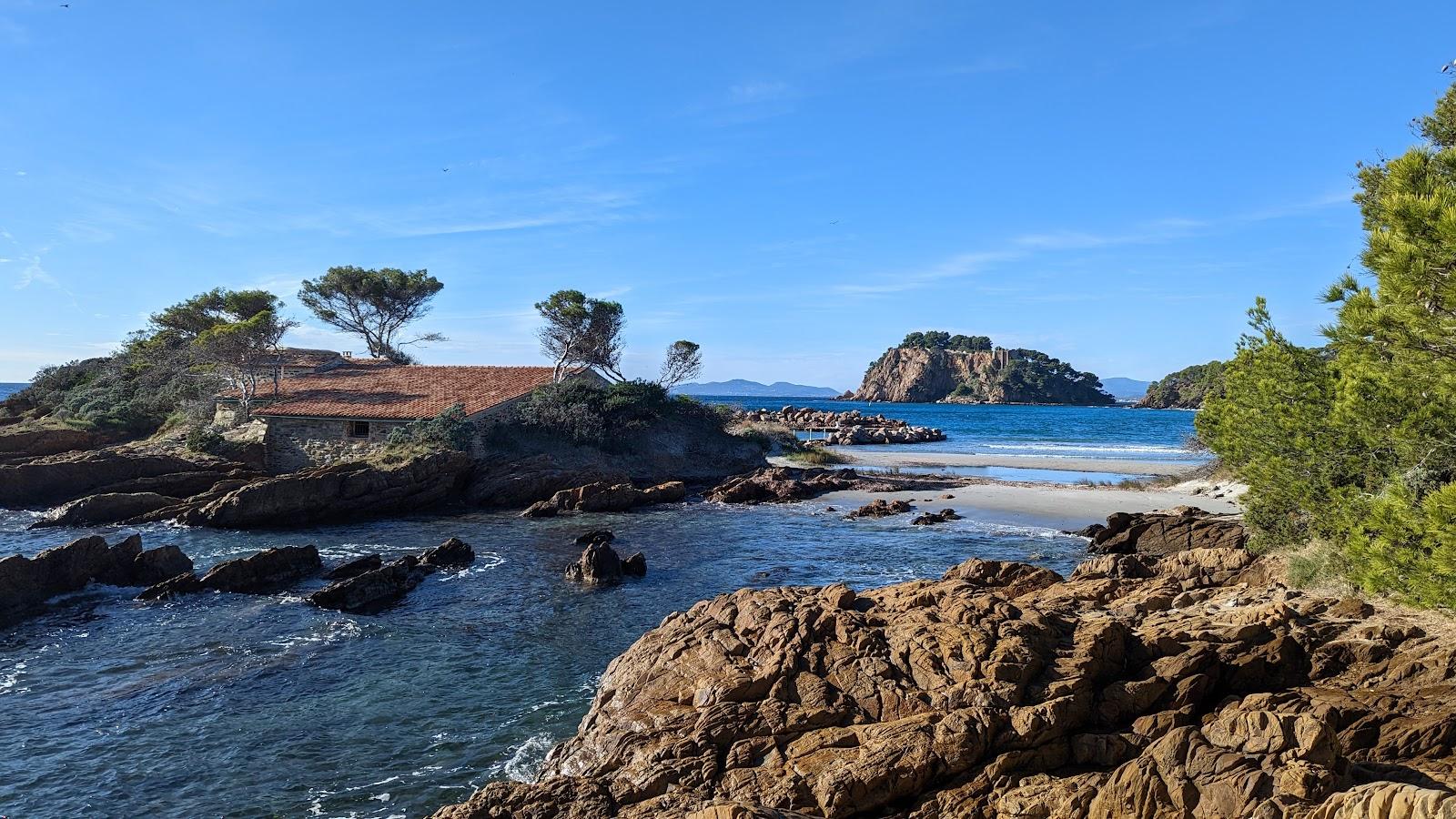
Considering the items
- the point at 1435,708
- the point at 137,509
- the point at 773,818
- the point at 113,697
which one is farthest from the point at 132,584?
the point at 1435,708

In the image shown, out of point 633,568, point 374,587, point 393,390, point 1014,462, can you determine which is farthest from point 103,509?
point 1014,462

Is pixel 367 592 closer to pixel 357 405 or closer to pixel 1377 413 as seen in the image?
pixel 1377 413

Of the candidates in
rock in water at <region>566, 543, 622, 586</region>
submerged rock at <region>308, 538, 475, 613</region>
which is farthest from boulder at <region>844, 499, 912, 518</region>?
submerged rock at <region>308, 538, 475, 613</region>

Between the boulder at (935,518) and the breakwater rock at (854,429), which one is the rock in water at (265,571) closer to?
the boulder at (935,518)

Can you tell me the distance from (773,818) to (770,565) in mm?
13886

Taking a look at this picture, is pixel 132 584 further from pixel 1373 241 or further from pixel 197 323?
pixel 197 323

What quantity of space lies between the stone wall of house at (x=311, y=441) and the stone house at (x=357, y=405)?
4 centimetres

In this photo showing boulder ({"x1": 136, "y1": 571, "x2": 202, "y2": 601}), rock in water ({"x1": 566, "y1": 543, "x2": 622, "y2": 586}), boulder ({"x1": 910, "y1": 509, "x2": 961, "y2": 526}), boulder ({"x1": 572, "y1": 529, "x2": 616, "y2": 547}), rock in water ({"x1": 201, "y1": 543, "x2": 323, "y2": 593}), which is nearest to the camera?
boulder ({"x1": 136, "y1": 571, "x2": 202, "y2": 601})

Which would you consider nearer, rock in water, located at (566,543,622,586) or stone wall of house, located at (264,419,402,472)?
rock in water, located at (566,543,622,586)

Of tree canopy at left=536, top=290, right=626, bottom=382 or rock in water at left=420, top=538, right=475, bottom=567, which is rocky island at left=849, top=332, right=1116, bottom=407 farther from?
rock in water at left=420, top=538, right=475, bottom=567

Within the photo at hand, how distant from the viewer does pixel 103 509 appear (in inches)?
968

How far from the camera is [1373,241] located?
8031 mm

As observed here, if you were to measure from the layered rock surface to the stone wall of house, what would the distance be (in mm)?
27328

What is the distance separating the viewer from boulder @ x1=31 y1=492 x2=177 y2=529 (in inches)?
941
